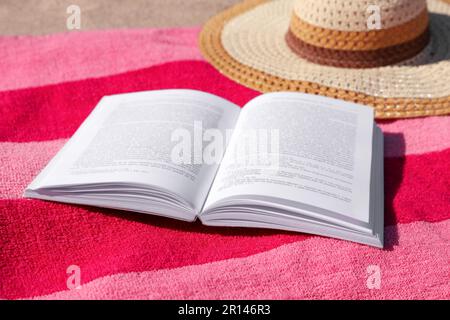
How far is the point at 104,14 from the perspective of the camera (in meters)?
1.51

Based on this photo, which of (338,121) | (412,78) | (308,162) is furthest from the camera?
(412,78)

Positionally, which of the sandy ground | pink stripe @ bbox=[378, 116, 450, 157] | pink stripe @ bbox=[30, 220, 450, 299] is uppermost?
the sandy ground

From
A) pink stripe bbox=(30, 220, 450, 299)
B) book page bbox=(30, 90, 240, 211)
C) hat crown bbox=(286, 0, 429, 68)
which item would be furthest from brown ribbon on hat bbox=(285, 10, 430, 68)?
pink stripe bbox=(30, 220, 450, 299)

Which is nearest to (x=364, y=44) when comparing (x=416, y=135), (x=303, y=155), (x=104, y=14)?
(x=416, y=135)

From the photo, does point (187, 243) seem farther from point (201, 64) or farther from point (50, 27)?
point (50, 27)

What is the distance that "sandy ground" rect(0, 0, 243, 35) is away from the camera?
1.44 metres

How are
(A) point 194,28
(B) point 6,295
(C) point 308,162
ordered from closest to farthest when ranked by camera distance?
1. (B) point 6,295
2. (C) point 308,162
3. (A) point 194,28

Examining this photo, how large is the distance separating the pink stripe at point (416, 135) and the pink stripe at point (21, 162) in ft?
1.71

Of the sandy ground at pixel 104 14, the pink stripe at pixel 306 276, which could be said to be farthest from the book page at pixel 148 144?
the sandy ground at pixel 104 14

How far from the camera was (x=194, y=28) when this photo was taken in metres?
1.35

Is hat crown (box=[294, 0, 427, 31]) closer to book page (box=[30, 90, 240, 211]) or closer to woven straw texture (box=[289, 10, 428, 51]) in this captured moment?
woven straw texture (box=[289, 10, 428, 51])

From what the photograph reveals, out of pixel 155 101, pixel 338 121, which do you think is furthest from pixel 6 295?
pixel 338 121

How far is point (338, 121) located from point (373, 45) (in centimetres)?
26

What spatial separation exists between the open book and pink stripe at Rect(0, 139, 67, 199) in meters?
0.04
